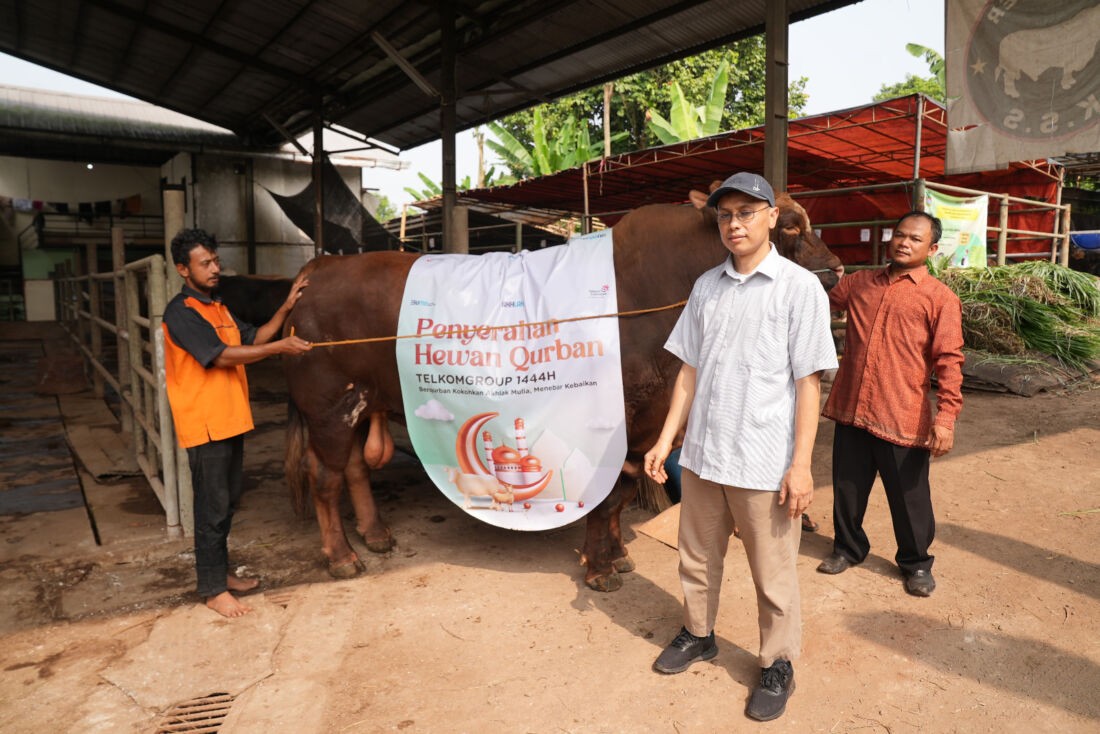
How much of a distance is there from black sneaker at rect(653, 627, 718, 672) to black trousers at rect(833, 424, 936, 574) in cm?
104

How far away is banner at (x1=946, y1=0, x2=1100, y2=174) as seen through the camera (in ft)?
11.4

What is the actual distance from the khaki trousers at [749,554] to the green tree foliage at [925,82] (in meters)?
18.7

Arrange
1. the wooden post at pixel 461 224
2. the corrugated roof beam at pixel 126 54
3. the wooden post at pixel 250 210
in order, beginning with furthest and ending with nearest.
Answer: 1. the wooden post at pixel 250 210
2. the corrugated roof beam at pixel 126 54
3. the wooden post at pixel 461 224

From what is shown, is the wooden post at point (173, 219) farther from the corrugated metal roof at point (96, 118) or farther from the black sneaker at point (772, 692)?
the corrugated metal roof at point (96, 118)

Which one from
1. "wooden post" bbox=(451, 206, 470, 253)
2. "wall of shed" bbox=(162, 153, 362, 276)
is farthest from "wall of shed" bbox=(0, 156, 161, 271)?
"wooden post" bbox=(451, 206, 470, 253)

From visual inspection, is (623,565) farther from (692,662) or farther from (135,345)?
(135,345)

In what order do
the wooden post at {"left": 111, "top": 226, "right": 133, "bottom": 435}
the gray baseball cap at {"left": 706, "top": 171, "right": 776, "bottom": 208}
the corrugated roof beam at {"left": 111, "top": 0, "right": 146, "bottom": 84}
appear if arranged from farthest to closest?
the corrugated roof beam at {"left": 111, "top": 0, "right": 146, "bottom": 84}, the wooden post at {"left": 111, "top": 226, "right": 133, "bottom": 435}, the gray baseball cap at {"left": 706, "top": 171, "right": 776, "bottom": 208}

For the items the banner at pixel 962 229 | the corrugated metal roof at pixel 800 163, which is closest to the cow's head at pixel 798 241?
the banner at pixel 962 229

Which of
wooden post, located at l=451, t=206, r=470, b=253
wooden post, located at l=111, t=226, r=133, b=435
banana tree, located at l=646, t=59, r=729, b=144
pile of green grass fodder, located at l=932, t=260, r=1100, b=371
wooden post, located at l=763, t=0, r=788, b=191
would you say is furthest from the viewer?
banana tree, located at l=646, t=59, r=729, b=144

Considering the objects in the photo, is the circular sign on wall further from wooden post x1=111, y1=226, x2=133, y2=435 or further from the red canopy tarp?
wooden post x1=111, y1=226, x2=133, y2=435

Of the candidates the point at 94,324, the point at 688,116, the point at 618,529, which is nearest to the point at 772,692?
the point at 618,529

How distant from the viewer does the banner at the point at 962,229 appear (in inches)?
245

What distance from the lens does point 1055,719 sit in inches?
80.7

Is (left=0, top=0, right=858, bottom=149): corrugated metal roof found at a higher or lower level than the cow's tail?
higher
